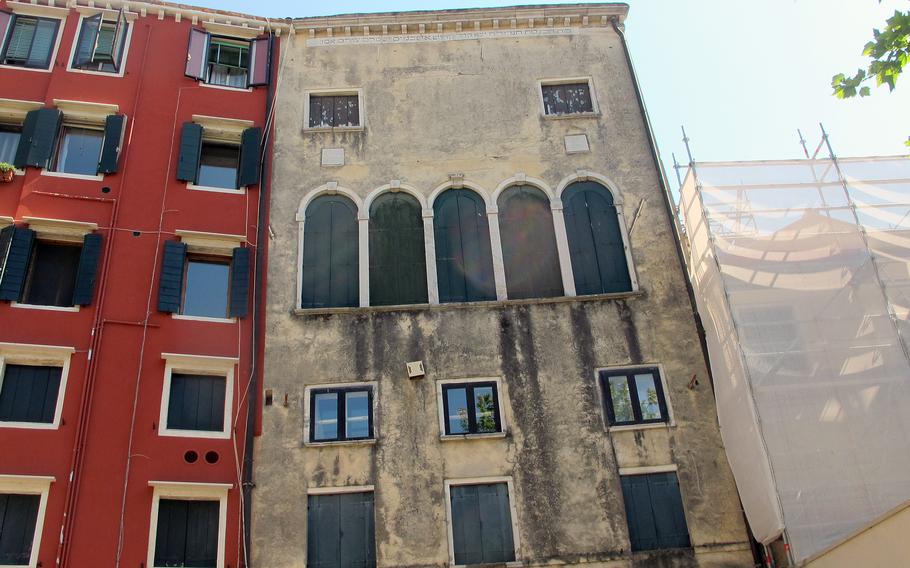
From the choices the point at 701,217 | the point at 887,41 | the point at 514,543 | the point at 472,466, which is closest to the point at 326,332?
the point at 472,466

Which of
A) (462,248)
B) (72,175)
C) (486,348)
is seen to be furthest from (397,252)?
(72,175)

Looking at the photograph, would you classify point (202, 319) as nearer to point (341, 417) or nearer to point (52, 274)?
point (52, 274)

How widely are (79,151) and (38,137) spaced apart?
2.81ft

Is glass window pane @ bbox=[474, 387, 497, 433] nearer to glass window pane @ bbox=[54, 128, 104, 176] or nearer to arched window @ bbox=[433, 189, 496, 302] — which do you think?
arched window @ bbox=[433, 189, 496, 302]

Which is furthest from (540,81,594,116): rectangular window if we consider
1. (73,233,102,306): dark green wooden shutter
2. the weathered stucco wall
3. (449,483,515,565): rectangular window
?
(73,233,102,306): dark green wooden shutter

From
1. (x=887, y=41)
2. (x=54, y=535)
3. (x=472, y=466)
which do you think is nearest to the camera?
(x=887, y=41)

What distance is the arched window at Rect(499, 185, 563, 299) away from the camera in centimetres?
1738

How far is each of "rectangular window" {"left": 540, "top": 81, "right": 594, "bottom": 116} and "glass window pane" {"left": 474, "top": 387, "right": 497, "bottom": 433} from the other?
7361 millimetres

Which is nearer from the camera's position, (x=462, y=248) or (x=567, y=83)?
(x=462, y=248)

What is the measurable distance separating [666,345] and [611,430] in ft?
7.18

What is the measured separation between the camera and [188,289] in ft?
55.9

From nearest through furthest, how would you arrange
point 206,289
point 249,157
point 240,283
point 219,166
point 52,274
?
1. point 52,274
2. point 240,283
3. point 206,289
4. point 249,157
5. point 219,166

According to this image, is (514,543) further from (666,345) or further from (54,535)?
(54,535)

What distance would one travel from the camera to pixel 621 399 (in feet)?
52.2
